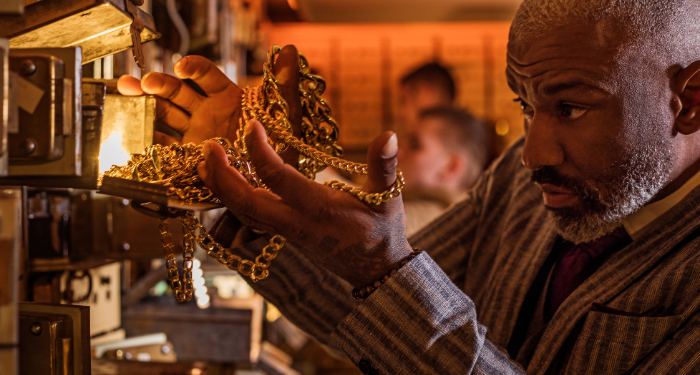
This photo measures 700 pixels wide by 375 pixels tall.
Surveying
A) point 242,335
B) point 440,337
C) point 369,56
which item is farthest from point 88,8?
point 369,56

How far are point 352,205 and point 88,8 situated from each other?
356 millimetres

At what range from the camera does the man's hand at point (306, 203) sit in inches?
24.1

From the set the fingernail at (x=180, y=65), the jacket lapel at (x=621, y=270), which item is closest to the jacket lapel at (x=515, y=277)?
the jacket lapel at (x=621, y=270)

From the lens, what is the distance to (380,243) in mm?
700

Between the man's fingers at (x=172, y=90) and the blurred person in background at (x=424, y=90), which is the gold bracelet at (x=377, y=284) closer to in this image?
the man's fingers at (x=172, y=90)

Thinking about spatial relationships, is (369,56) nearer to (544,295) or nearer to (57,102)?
(544,295)

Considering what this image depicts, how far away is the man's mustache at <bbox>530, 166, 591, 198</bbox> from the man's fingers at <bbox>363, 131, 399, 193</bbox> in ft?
1.74

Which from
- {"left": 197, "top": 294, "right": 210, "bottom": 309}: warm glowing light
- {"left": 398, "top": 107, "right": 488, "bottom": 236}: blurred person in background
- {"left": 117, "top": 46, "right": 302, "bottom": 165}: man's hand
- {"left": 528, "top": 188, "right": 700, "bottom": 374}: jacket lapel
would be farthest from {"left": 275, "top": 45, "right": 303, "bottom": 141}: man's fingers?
{"left": 398, "top": 107, "right": 488, "bottom": 236}: blurred person in background

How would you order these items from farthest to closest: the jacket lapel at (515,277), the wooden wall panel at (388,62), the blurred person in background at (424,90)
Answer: the wooden wall panel at (388,62), the blurred person in background at (424,90), the jacket lapel at (515,277)

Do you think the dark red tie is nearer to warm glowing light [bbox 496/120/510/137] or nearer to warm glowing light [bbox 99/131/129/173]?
warm glowing light [bbox 99/131/129/173]

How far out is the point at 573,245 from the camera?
4.01 feet

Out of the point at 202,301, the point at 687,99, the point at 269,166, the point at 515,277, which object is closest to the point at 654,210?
the point at 687,99

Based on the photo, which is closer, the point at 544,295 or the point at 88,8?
the point at 88,8

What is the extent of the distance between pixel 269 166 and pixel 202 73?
0.33m
